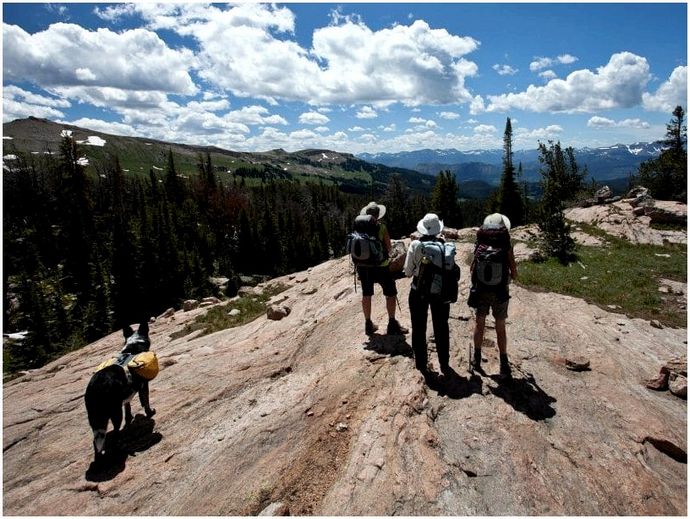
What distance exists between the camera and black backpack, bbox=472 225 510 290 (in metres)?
7.64

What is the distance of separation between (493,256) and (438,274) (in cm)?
121

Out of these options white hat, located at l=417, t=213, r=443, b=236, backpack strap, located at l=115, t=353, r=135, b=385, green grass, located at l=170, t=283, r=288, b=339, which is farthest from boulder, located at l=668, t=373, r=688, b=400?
green grass, located at l=170, t=283, r=288, b=339

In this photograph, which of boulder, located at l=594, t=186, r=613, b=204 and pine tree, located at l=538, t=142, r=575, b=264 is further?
boulder, located at l=594, t=186, r=613, b=204

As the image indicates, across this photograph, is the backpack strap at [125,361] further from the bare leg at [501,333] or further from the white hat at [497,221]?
the white hat at [497,221]

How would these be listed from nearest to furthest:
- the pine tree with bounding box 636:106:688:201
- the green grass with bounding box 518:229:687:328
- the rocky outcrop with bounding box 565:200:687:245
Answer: the green grass with bounding box 518:229:687:328, the rocky outcrop with bounding box 565:200:687:245, the pine tree with bounding box 636:106:688:201

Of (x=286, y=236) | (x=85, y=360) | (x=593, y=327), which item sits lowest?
(x=286, y=236)

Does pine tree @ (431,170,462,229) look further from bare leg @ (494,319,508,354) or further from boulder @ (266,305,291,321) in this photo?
bare leg @ (494,319,508,354)

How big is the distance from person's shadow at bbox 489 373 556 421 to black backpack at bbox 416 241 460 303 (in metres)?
2.06

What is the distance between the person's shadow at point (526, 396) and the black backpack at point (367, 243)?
367cm

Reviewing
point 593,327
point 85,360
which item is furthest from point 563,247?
point 85,360

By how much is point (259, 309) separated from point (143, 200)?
10559 centimetres

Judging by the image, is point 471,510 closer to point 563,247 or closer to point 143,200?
point 563,247

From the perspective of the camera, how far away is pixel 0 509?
5.57 m

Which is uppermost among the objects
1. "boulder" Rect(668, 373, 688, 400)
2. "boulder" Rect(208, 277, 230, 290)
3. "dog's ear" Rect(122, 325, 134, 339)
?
"dog's ear" Rect(122, 325, 134, 339)
